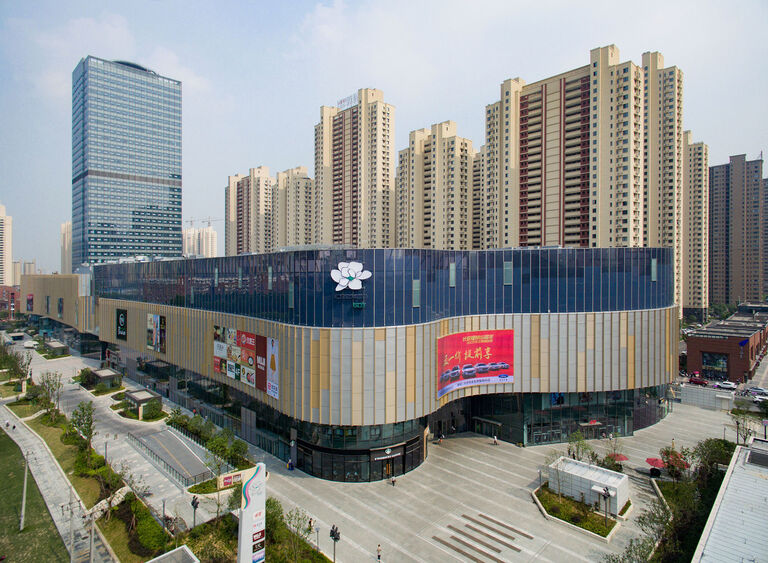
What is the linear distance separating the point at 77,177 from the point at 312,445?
207120 mm

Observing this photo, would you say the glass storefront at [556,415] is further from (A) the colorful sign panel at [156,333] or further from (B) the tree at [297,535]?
(A) the colorful sign panel at [156,333]

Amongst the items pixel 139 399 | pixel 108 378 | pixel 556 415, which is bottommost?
pixel 108 378

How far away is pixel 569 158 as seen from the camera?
104750mm

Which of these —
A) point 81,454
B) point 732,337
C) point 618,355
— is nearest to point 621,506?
point 618,355

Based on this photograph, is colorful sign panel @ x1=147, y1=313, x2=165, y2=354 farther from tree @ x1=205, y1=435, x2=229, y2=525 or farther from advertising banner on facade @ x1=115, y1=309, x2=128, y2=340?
tree @ x1=205, y1=435, x2=229, y2=525

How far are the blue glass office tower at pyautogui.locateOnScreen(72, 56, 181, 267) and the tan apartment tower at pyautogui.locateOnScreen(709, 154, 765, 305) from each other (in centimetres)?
23853

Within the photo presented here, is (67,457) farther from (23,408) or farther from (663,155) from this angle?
(663,155)

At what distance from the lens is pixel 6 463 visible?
48969 millimetres

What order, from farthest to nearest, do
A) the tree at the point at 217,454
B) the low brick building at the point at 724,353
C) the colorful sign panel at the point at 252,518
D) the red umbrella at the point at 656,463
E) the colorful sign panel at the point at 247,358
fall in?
the low brick building at the point at 724,353, the colorful sign panel at the point at 247,358, the red umbrella at the point at 656,463, the tree at the point at 217,454, the colorful sign panel at the point at 252,518

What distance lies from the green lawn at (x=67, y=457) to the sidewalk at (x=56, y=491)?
1.65 feet

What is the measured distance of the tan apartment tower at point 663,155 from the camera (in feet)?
355

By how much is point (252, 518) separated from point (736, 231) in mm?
210046

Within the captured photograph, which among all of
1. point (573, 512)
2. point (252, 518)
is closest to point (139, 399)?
point (252, 518)

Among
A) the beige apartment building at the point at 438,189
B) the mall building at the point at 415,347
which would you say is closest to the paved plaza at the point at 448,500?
the mall building at the point at 415,347
